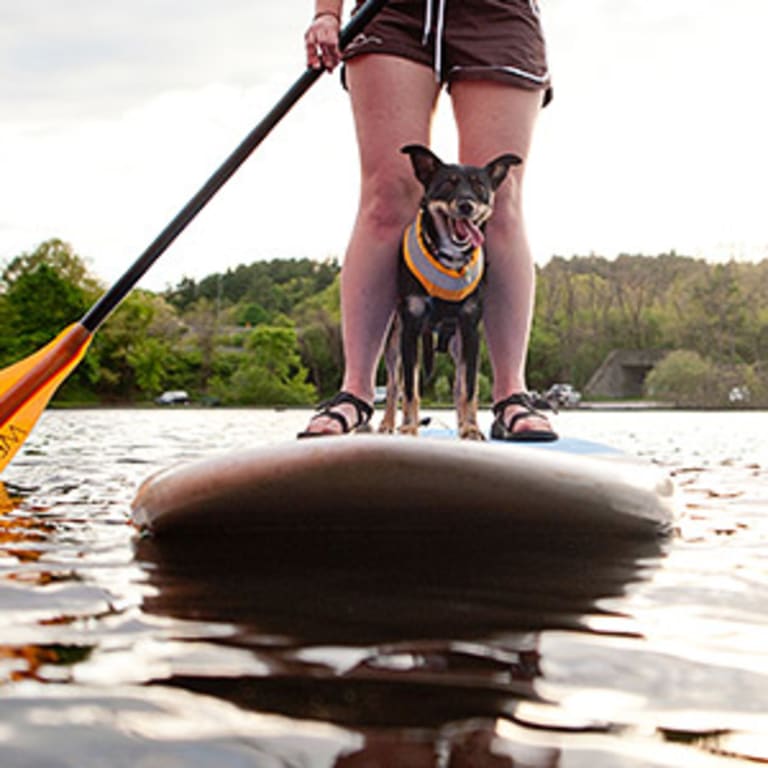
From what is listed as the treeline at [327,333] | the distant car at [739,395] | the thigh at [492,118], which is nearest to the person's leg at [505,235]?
the thigh at [492,118]

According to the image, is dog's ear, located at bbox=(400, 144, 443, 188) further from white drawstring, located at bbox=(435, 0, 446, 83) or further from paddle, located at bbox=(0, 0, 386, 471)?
paddle, located at bbox=(0, 0, 386, 471)

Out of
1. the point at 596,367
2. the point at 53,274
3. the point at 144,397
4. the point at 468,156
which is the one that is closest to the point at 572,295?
the point at 596,367

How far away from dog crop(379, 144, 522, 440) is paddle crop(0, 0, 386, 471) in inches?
18.3

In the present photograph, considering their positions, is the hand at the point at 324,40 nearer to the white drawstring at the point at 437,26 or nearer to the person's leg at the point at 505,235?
the white drawstring at the point at 437,26

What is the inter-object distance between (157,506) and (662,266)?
62.5 metres

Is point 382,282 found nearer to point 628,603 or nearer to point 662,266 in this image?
point 628,603

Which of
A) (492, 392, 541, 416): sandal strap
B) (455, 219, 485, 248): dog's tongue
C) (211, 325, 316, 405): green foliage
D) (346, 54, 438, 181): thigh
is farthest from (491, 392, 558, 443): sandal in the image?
(211, 325, 316, 405): green foliage

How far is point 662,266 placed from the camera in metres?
61.8

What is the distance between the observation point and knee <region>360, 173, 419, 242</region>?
2.98 meters

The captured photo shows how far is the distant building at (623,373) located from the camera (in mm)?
52812

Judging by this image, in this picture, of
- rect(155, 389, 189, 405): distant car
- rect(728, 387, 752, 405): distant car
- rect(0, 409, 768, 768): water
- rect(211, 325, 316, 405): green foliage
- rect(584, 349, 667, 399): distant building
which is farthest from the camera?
rect(584, 349, 667, 399): distant building

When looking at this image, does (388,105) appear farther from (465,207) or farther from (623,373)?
(623,373)

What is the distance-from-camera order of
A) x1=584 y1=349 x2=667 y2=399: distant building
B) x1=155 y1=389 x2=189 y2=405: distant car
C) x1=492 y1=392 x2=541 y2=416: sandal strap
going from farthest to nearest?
x1=584 y1=349 x2=667 y2=399: distant building → x1=155 y1=389 x2=189 y2=405: distant car → x1=492 y1=392 x2=541 y2=416: sandal strap

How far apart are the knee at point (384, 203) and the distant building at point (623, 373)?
50484 millimetres
